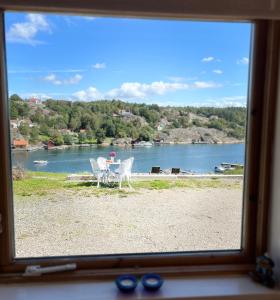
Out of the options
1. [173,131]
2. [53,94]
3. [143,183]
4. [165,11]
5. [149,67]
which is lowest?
[143,183]

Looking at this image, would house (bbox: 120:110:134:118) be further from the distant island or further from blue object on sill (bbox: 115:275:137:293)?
blue object on sill (bbox: 115:275:137:293)

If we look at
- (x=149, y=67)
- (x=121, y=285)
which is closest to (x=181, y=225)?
(x=121, y=285)

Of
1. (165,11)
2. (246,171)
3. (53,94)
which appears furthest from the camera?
(246,171)

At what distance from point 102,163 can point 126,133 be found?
0.17 m

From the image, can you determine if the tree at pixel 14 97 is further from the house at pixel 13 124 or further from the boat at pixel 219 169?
the boat at pixel 219 169

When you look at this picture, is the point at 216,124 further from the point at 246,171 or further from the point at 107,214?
the point at 107,214

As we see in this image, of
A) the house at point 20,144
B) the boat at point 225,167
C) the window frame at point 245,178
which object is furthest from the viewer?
the boat at point 225,167

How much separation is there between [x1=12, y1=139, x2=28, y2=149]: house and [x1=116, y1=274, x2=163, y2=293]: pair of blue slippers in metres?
0.67

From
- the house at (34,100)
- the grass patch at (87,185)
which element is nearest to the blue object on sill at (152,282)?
the grass patch at (87,185)

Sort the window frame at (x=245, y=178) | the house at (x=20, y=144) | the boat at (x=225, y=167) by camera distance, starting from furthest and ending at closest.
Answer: the boat at (x=225, y=167)
the house at (x=20, y=144)
the window frame at (x=245, y=178)

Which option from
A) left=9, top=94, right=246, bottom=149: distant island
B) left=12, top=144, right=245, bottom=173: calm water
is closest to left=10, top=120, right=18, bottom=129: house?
left=9, top=94, right=246, bottom=149: distant island

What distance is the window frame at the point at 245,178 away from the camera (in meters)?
1.18

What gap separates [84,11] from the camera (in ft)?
3.88

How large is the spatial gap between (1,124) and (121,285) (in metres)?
0.79
